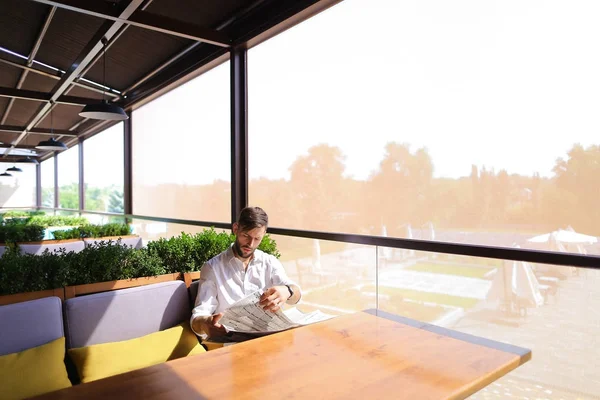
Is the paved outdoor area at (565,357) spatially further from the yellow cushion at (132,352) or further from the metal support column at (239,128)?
the metal support column at (239,128)

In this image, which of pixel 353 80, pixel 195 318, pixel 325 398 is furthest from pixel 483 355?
pixel 353 80

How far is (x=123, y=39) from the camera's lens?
5.44 m

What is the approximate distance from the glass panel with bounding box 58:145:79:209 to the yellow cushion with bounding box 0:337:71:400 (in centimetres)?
1401

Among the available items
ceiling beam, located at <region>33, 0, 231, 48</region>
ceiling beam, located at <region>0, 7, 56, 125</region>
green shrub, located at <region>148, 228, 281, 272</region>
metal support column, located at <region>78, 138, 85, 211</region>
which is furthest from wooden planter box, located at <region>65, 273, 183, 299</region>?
metal support column, located at <region>78, 138, 85, 211</region>

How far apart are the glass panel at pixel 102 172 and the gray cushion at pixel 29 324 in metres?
9.95

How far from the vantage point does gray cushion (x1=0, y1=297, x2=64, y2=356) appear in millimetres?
1534

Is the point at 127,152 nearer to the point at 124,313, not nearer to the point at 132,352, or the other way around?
the point at 124,313

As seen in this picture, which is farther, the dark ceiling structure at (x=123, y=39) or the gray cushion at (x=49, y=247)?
the gray cushion at (x=49, y=247)

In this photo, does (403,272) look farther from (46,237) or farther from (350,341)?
(350,341)

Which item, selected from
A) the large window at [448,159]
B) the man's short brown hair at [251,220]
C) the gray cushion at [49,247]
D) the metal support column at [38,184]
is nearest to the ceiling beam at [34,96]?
the large window at [448,159]

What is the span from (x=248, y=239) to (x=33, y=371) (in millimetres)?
1001

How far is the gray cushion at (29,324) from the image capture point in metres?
1.53

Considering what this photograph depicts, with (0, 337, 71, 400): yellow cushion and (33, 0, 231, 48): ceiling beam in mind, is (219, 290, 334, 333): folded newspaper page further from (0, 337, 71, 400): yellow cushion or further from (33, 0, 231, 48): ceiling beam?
(33, 0, 231, 48): ceiling beam

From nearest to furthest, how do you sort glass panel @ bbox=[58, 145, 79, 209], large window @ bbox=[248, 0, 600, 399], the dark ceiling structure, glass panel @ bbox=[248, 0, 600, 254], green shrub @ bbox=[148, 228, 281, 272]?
green shrub @ bbox=[148, 228, 281, 272] < the dark ceiling structure < large window @ bbox=[248, 0, 600, 399] < glass panel @ bbox=[248, 0, 600, 254] < glass panel @ bbox=[58, 145, 79, 209]
